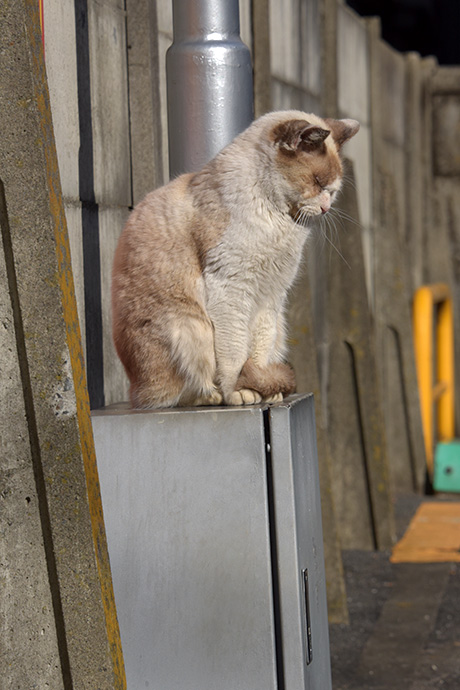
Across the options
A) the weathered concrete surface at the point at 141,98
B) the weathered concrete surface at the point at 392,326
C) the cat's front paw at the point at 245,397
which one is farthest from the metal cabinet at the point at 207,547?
the weathered concrete surface at the point at 392,326

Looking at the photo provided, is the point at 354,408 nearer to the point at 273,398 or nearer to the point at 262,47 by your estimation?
the point at 262,47

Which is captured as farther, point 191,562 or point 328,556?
point 328,556

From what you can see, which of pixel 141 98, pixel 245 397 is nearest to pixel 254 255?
pixel 245 397

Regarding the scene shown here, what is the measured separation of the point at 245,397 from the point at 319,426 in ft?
6.31

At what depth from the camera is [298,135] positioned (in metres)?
2.49

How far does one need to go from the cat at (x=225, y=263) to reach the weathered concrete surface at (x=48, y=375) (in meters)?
0.56

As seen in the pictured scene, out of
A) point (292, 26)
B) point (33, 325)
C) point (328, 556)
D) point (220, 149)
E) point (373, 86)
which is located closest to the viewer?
point (33, 325)

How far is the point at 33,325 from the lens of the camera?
6.61 feet

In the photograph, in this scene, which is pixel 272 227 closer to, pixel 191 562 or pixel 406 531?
pixel 191 562

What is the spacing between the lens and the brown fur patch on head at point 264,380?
102 inches

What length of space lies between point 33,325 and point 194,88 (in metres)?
1.21

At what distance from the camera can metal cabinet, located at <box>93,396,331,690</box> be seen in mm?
2377

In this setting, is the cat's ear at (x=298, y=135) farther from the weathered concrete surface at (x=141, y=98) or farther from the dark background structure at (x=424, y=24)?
the dark background structure at (x=424, y=24)

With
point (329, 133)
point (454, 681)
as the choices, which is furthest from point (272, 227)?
point (454, 681)
